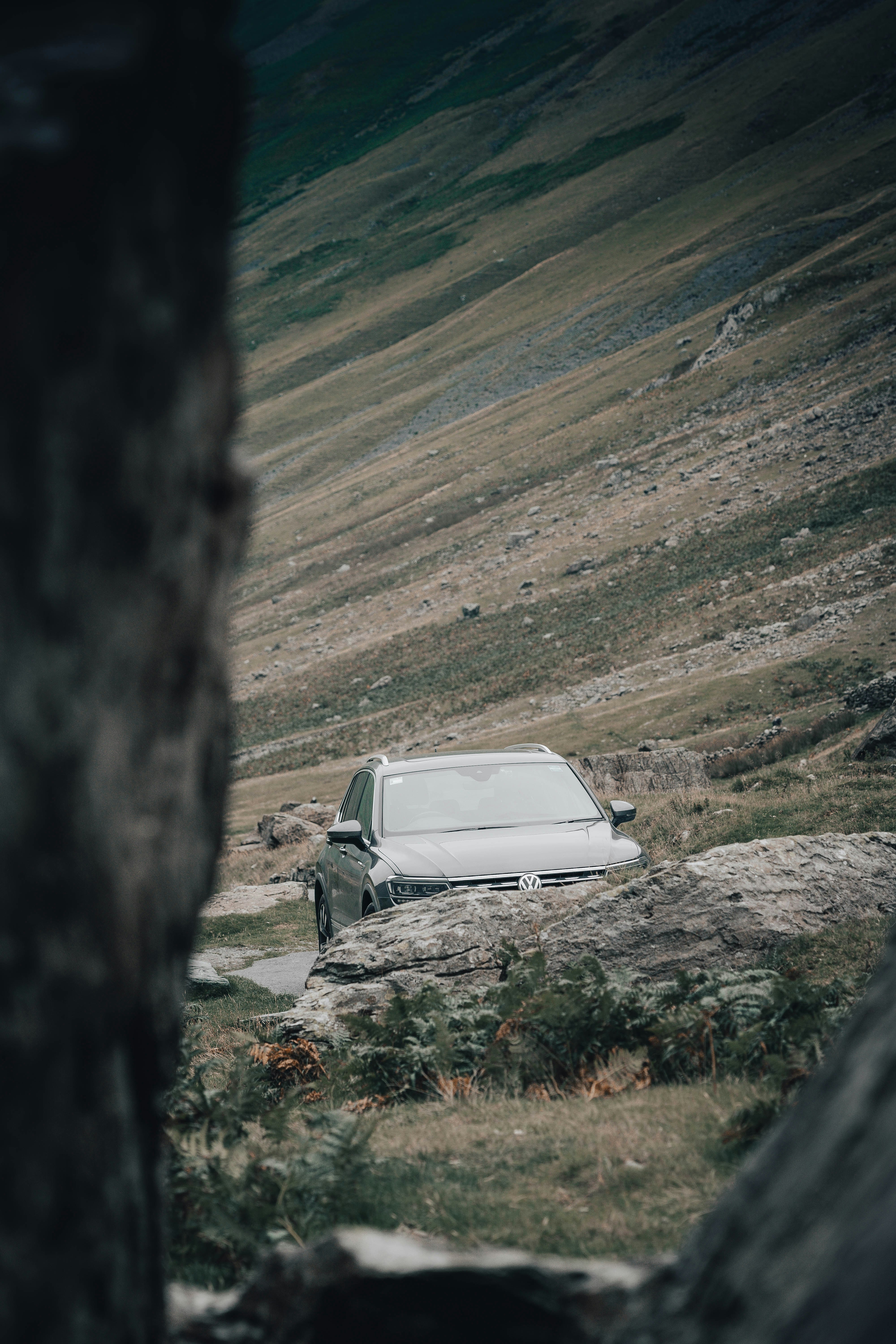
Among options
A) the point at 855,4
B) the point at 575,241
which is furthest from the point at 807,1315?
the point at 855,4

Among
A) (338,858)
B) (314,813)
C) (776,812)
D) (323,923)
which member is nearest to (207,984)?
(323,923)

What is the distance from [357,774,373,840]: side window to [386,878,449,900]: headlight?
71 centimetres

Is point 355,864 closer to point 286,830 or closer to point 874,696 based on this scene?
point 874,696

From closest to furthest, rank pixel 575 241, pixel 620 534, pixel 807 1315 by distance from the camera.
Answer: pixel 807 1315
pixel 620 534
pixel 575 241

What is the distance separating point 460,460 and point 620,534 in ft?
115

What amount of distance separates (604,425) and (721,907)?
76277 millimetres

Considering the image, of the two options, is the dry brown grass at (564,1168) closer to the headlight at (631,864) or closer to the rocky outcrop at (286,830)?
the headlight at (631,864)

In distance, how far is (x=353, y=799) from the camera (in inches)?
432

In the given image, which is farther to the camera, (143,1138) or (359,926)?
(359,926)

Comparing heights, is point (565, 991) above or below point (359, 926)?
above

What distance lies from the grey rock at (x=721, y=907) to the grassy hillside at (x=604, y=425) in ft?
14.5

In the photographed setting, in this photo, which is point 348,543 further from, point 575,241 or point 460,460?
point 575,241

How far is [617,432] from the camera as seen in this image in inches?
3009

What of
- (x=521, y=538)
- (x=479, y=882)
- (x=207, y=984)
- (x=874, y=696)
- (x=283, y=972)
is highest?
(x=479, y=882)
